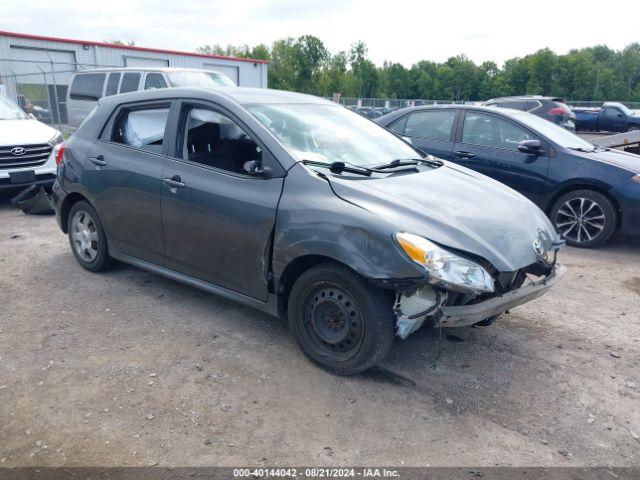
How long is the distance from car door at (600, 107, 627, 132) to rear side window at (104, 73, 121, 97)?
22112 mm

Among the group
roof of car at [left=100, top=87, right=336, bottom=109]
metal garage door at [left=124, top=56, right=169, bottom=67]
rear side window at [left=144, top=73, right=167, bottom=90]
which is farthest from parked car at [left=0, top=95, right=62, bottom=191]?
metal garage door at [left=124, top=56, right=169, bottom=67]

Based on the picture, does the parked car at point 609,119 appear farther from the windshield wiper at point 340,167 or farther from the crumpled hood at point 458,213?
the windshield wiper at point 340,167

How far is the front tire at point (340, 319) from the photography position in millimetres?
3172

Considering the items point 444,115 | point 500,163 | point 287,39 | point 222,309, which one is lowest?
point 222,309

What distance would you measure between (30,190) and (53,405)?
18.5 ft

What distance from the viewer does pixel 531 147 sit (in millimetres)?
6578

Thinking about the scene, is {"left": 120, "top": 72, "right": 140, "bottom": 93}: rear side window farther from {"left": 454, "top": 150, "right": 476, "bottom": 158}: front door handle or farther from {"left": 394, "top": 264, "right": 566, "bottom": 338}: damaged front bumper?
{"left": 394, "top": 264, "right": 566, "bottom": 338}: damaged front bumper

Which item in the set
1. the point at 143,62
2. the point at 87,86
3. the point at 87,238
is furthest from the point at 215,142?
the point at 143,62

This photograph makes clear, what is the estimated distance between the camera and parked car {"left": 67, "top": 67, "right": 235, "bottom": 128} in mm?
11383

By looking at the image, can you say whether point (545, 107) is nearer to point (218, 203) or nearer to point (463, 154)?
point (463, 154)

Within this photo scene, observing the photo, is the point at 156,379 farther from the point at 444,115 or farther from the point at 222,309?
the point at 444,115

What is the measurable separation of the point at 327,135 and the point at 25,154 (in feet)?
18.7

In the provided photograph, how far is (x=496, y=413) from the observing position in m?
3.10

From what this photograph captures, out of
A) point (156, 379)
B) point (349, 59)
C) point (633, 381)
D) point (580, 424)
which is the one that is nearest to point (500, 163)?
point (633, 381)
